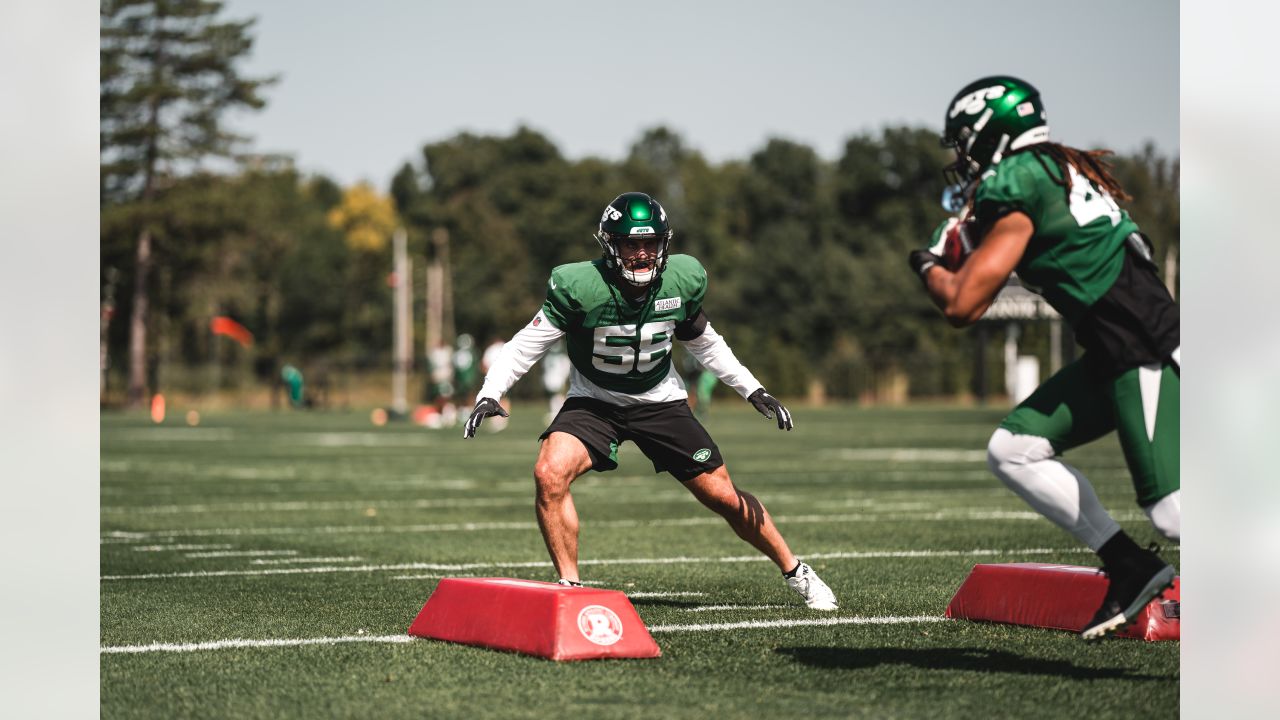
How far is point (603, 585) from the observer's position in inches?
339

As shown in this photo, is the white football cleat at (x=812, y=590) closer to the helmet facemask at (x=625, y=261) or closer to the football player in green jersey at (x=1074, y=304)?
the helmet facemask at (x=625, y=261)

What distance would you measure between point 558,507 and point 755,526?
3.22 ft

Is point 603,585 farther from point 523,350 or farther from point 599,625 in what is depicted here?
point 599,625

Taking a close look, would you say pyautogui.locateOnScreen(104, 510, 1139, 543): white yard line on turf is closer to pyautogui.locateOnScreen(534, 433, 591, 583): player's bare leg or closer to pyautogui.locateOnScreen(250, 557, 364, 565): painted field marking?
pyautogui.locateOnScreen(250, 557, 364, 565): painted field marking

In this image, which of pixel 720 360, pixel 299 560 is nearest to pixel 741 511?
pixel 720 360

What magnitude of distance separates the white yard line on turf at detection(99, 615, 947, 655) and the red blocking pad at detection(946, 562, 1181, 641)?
18 centimetres

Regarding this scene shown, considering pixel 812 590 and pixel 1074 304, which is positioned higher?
pixel 1074 304

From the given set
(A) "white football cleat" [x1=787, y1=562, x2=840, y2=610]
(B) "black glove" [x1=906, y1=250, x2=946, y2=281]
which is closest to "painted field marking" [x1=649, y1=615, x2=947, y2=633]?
(A) "white football cleat" [x1=787, y1=562, x2=840, y2=610]

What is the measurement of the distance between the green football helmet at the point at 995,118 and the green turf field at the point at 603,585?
1.80 meters

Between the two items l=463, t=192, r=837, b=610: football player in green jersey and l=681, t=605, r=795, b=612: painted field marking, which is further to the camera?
l=681, t=605, r=795, b=612: painted field marking

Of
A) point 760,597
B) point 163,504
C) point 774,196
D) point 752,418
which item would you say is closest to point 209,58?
point 752,418

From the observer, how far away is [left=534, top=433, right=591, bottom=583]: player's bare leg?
23.0 feet
